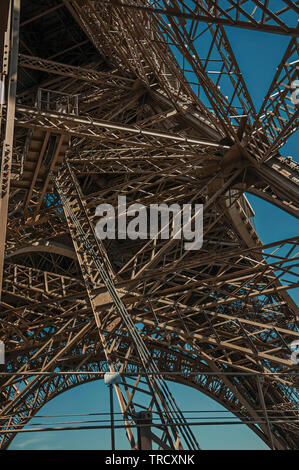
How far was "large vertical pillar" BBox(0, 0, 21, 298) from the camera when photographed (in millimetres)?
8047

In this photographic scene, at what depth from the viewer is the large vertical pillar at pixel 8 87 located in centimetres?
805

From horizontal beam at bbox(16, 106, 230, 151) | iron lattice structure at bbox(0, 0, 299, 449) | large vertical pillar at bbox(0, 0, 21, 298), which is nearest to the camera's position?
large vertical pillar at bbox(0, 0, 21, 298)

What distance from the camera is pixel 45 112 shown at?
39.5ft

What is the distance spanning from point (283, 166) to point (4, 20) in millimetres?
7739

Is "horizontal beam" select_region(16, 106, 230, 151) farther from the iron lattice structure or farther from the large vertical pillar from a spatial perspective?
the large vertical pillar

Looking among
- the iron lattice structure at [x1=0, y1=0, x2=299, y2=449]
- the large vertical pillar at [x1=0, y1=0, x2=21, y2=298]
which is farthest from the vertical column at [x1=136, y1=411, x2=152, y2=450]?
the large vertical pillar at [x1=0, y1=0, x2=21, y2=298]

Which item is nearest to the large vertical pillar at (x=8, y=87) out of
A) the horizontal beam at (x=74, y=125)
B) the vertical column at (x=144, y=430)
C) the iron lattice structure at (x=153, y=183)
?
the iron lattice structure at (x=153, y=183)

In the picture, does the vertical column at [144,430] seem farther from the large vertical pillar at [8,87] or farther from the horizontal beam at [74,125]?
the horizontal beam at [74,125]

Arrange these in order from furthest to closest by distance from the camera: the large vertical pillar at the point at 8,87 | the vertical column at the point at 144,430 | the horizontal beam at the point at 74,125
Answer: the horizontal beam at the point at 74,125 < the large vertical pillar at the point at 8,87 < the vertical column at the point at 144,430

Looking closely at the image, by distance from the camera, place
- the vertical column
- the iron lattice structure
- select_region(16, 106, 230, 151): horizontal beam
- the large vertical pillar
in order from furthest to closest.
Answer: select_region(16, 106, 230, 151): horizontal beam → the iron lattice structure → the large vertical pillar → the vertical column

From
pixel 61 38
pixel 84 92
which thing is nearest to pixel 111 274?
pixel 84 92

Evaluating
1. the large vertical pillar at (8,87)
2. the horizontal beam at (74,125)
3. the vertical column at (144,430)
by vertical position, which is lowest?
the vertical column at (144,430)

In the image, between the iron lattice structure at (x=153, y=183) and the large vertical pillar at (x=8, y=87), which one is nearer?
the large vertical pillar at (x=8, y=87)
